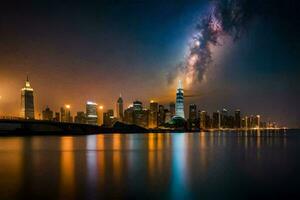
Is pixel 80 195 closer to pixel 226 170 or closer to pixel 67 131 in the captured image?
pixel 226 170

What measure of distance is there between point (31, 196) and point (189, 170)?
16.6 meters

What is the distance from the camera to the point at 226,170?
109 ft

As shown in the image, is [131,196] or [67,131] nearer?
[131,196]

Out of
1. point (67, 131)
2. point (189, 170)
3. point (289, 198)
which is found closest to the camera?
point (289, 198)

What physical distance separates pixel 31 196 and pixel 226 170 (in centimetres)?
1873

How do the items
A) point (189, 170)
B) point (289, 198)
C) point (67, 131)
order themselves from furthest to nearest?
point (67, 131)
point (189, 170)
point (289, 198)

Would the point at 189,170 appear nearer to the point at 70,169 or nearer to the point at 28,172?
the point at 70,169

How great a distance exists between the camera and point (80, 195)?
21062 millimetres

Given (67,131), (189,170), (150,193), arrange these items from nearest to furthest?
(150,193) < (189,170) < (67,131)

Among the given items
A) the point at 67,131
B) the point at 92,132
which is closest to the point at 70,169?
the point at 67,131

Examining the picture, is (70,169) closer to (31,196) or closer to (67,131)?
(31,196)

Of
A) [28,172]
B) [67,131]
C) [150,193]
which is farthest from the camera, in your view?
[67,131]

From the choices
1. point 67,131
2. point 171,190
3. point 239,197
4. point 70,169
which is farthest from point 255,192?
point 67,131

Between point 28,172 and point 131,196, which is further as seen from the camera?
point 28,172
